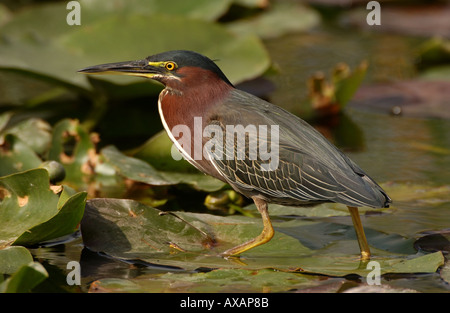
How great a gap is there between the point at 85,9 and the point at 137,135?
1870 millimetres

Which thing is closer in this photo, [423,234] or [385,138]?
[423,234]

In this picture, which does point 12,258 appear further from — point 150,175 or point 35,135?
point 35,135

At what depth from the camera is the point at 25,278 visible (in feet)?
9.98

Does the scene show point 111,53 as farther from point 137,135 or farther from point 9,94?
point 9,94

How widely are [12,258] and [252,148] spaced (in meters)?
1.31

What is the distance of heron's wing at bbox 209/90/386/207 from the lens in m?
3.87

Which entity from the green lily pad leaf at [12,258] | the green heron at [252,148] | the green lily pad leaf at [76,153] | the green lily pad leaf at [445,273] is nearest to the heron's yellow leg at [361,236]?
the green heron at [252,148]

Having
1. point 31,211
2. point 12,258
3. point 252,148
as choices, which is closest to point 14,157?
point 31,211

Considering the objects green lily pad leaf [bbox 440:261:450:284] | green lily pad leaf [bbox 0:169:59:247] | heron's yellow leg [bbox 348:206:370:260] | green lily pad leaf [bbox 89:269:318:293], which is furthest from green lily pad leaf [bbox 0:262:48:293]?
green lily pad leaf [bbox 440:261:450:284]

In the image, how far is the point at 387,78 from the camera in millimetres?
7855

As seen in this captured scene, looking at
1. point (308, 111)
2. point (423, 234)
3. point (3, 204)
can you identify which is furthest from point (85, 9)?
point (423, 234)

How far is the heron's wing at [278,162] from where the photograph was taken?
12.7ft
